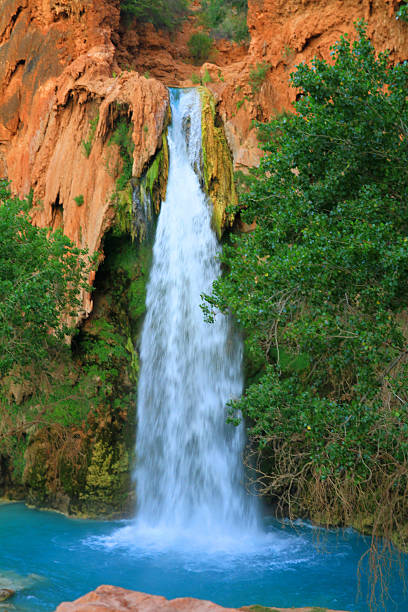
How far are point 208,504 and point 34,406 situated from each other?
259 inches

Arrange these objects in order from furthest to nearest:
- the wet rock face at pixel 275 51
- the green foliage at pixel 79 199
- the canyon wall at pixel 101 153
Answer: the green foliage at pixel 79 199, the wet rock face at pixel 275 51, the canyon wall at pixel 101 153

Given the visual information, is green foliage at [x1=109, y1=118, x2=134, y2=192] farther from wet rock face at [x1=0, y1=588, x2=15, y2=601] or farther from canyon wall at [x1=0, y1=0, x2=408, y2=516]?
wet rock face at [x1=0, y1=588, x2=15, y2=601]

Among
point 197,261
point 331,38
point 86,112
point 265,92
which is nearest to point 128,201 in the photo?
point 197,261

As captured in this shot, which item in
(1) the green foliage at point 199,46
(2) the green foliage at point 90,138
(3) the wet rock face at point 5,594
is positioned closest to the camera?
(3) the wet rock face at point 5,594

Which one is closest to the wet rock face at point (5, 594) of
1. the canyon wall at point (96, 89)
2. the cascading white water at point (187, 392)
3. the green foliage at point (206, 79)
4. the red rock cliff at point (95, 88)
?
the cascading white water at point (187, 392)

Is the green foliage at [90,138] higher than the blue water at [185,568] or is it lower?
higher

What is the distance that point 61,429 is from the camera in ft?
52.5

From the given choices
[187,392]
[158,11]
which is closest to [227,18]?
[158,11]

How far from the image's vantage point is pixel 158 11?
89.9 feet

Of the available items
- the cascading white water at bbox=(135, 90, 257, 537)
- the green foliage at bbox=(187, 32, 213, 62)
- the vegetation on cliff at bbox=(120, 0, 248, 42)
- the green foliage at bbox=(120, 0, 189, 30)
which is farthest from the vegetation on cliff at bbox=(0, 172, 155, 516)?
the green foliage at bbox=(187, 32, 213, 62)

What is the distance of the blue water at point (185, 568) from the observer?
10.2 metres

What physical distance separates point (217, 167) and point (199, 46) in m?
12.5

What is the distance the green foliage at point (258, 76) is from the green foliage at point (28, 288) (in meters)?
9.91

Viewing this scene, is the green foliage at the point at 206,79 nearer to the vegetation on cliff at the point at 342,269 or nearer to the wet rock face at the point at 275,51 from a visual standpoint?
the wet rock face at the point at 275,51
